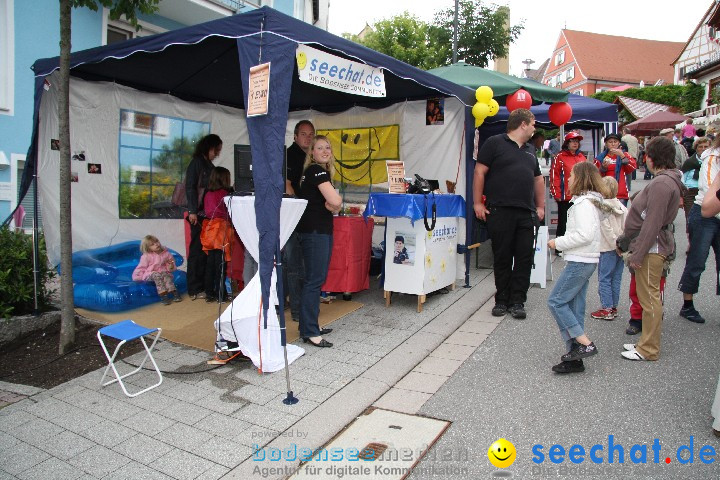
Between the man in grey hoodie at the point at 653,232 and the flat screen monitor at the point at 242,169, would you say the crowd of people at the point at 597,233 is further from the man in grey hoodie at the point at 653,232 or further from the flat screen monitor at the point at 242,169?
the flat screen monitor at the point at 242,169

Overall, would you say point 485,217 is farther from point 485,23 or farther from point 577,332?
Answer: point 485,23

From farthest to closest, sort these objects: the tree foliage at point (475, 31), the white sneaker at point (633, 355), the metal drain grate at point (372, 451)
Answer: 1. the tree foliage at point (475, 31)
2. the white sneaker at point (633, 355)
3. the metal drain grate at point (372, 451)

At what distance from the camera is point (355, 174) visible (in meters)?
7.74

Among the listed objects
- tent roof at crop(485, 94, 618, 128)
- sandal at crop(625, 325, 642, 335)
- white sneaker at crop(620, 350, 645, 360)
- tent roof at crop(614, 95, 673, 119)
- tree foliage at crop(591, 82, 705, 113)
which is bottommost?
white sneaker at crop(620, 350, 645, 360)

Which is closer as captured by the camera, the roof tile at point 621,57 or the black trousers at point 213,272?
the black trousers at point 213,272

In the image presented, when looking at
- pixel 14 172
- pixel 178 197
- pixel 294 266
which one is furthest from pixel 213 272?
pixel 14 172

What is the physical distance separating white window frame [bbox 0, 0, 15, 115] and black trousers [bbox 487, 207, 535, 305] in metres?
6.74

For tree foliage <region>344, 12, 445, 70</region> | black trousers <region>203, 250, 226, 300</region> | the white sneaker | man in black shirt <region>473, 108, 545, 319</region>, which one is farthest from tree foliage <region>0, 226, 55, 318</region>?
tree foliage <region>344, 12, 445, 70</region>

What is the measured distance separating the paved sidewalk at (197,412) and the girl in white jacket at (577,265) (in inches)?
35.8

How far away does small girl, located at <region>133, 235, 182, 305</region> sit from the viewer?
5789mm

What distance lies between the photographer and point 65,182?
4426 mm

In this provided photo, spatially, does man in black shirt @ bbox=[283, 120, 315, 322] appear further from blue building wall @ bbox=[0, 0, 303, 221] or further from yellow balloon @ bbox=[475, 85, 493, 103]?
blue building wall @ bbox=[0, 0, 303, 221]

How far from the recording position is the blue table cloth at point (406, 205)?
16.8 ft

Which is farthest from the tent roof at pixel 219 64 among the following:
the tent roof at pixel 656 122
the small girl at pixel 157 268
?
the tent roof at pixel 656 122
